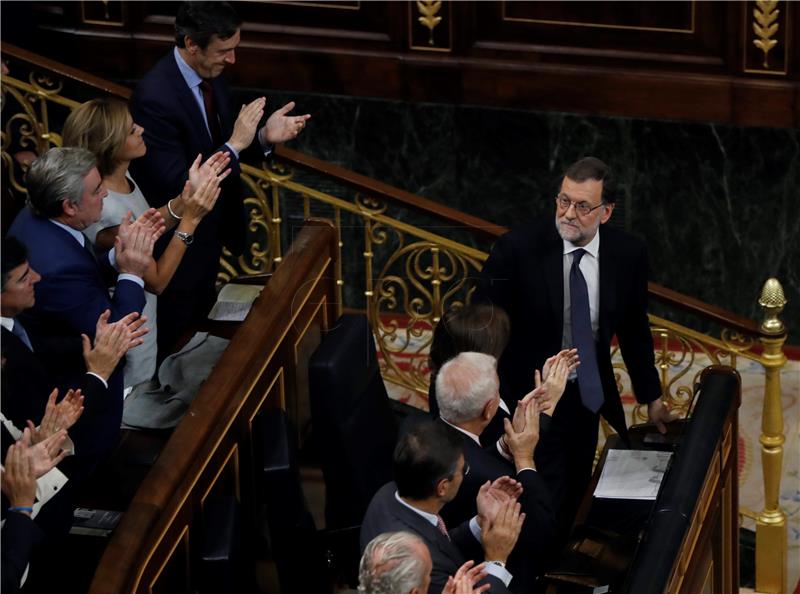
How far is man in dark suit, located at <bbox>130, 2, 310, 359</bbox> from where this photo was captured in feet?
19.3

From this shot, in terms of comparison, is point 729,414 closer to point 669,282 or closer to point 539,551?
point 539,551

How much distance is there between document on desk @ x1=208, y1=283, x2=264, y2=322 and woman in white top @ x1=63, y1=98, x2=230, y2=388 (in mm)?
438

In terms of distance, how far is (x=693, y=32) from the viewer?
7535 mm

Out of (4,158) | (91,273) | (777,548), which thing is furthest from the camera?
(4,158)

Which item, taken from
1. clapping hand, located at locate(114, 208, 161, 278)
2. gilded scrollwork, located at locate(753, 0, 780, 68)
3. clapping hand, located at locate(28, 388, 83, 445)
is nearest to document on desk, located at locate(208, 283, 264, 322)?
clapping hand, located at locate(114, 208, 161, 278)

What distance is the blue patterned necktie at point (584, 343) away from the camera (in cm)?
555

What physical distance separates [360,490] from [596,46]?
326 cm

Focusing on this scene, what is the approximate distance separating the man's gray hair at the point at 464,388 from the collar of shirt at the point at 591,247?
927 mm

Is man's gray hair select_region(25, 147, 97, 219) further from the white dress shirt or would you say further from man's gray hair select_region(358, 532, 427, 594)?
man's gray hair select_region(358, 532, 427, 594)

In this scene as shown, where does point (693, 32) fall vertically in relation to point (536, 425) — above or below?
above

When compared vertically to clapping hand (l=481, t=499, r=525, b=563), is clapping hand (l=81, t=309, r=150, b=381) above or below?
above

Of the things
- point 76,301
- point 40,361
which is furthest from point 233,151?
point 40,361

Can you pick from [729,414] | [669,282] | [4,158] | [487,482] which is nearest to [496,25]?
[669,282]

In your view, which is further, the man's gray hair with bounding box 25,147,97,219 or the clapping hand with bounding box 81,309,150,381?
the man's gray hair with bounding box 25,147,97,219
